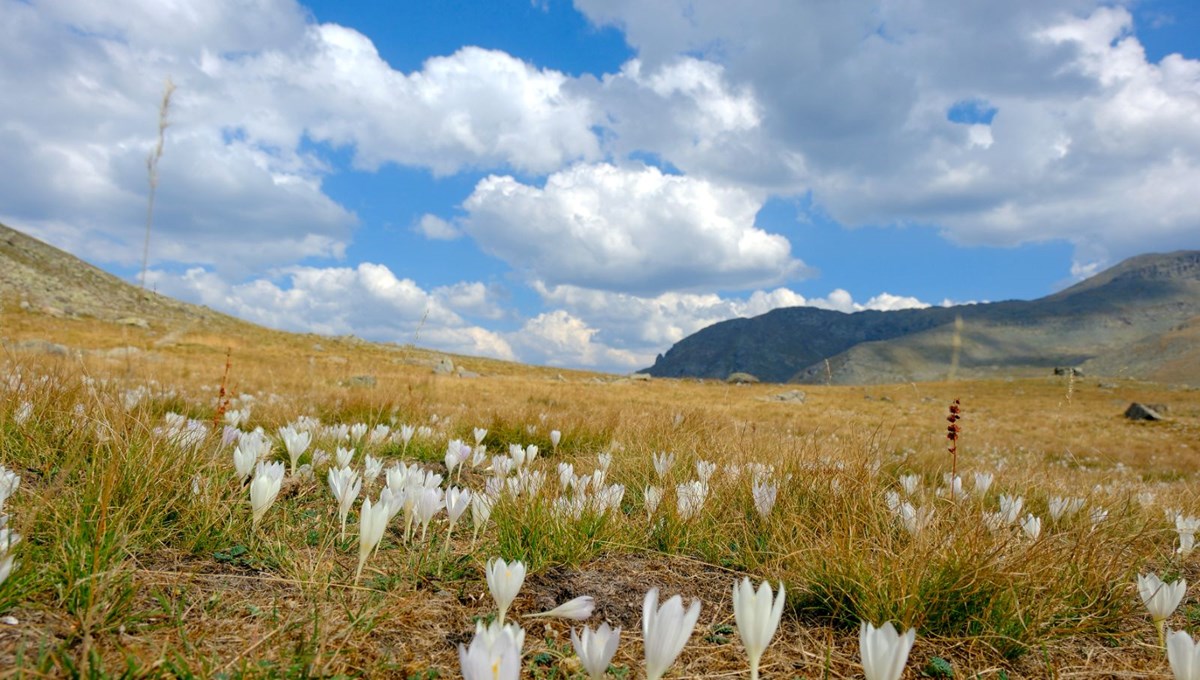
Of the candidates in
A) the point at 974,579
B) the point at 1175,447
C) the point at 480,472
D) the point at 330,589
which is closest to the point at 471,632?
the point at 330,589

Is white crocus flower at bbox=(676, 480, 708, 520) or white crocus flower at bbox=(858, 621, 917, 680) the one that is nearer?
white crocus flower at bbox=(858, 621, 917, 680)

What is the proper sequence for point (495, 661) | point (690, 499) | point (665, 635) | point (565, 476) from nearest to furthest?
1. point (495, 661)
2. point (665, 635)
3. point (690, 499)
4. point (565, 476)

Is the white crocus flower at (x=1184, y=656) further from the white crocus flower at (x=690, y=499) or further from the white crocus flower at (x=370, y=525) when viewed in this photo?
the white crocus flower at (x=370, y=525)

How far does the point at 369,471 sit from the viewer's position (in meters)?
3.55

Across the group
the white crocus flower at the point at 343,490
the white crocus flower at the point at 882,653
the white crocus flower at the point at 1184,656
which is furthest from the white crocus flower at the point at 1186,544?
the white crocus flower at the point at 343,490

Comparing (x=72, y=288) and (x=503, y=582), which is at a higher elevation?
(x=72, y=288)

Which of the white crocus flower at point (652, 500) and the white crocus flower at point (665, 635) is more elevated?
the white crocus flower at point (665, 635)

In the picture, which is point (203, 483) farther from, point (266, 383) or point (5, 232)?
point (5, 232)

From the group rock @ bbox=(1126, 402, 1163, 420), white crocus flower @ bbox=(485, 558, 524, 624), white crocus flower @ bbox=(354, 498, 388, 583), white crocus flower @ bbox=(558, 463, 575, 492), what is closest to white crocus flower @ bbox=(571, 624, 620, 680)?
white crocus flower @ bbox=(485, 558, 524, 624)

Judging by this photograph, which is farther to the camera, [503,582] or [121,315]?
[121,315]

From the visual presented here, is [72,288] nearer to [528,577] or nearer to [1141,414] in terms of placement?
[528,577]

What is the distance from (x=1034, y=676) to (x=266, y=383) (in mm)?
13920

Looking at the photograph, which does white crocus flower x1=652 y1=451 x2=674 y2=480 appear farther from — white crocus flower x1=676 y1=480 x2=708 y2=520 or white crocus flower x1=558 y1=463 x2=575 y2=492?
white crocus flower x1=558 y1=463 x2=575 y2=492

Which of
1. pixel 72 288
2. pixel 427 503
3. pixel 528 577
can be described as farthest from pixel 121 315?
pixel 528 577
